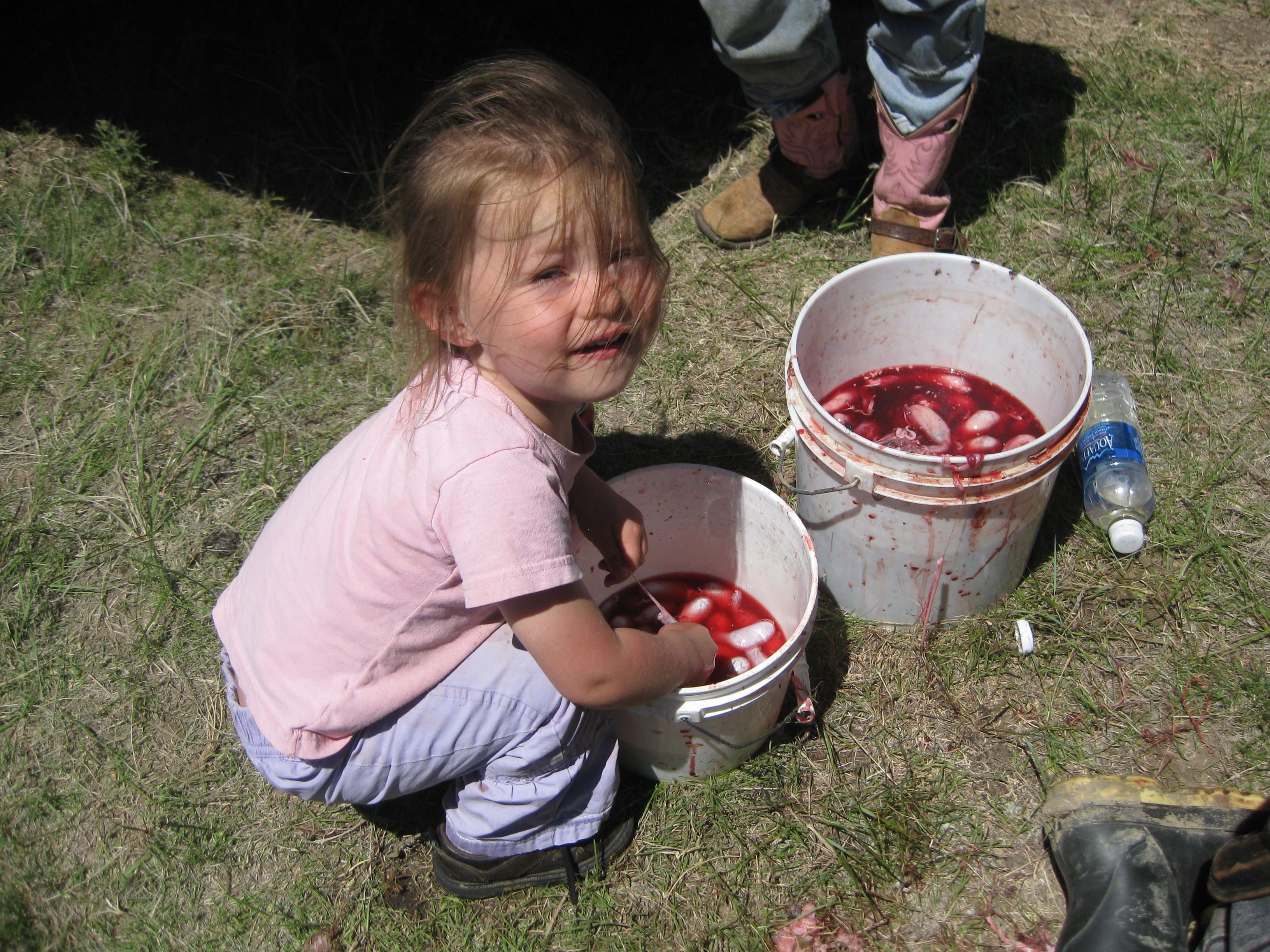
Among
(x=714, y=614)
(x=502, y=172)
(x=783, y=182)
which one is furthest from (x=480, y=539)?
(x=783, y=182)

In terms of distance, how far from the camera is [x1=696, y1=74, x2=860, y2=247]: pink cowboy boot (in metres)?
2.84

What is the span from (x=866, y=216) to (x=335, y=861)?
2316 millimetres

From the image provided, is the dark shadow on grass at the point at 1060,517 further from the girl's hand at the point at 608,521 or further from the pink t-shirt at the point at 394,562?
the pink t-shirt at the point at 394,562

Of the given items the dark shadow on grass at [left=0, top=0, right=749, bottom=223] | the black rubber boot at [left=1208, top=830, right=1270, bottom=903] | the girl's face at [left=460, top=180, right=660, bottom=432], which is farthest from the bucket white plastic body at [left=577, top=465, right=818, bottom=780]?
the dark shadow on grass at [left=0, top=0, right=749, bottom=223]

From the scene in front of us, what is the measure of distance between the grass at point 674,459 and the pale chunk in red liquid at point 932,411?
1.00ft

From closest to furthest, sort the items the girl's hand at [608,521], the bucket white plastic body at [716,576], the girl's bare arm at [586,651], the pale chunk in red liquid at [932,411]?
the girl's bare arm at [586,651] → the bucket white plastic body at [716,576] → the girl's hand at [608,521] → the pale chunk in red liquid at [932,411]

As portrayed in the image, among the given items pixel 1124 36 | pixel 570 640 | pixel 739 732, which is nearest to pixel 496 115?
pixel 570 640

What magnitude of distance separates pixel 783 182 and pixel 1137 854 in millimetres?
2086

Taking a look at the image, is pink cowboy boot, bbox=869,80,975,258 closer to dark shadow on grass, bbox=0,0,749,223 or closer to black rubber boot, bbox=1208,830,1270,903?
dark shadow on grass, bbox=0,0,749,223

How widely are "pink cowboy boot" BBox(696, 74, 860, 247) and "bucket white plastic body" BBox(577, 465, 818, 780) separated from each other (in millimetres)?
1170

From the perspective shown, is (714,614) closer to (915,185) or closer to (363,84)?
(915,185)

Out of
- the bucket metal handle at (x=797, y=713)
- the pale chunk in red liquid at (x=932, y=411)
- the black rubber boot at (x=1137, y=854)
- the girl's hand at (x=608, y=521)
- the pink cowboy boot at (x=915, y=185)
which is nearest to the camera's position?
the black rubber boot at (x=1137, y=854)

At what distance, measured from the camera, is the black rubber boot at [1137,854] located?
156 centimetres

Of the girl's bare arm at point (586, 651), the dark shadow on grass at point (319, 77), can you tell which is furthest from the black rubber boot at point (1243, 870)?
the dark shadow on grass at point (319, 77)
